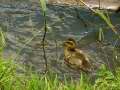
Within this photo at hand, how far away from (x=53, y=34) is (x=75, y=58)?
1261 millimetres

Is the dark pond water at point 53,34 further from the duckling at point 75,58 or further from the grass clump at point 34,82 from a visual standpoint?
the grass clump at point 34,82

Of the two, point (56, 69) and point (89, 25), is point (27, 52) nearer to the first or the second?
point (56, 69)

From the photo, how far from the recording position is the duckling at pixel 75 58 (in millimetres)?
7422

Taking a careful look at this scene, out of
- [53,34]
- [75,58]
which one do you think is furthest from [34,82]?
[53,34]

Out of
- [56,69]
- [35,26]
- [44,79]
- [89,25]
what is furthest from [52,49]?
[44,79]

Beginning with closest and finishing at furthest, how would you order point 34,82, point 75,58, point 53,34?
point 34,82, point 75,58, point 53,34

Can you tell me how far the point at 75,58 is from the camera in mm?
7938

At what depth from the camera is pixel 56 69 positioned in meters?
7.14

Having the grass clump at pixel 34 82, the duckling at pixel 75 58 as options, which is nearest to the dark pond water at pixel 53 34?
the duckling at pixel 75 58

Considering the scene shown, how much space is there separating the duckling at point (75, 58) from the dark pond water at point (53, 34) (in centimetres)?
13

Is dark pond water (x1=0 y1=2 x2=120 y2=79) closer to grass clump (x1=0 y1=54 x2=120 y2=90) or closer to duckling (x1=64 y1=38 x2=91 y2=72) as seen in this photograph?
duckling (x1=64 y1=38 x2=91 y2=72)

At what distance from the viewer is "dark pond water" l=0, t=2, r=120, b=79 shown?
753cm

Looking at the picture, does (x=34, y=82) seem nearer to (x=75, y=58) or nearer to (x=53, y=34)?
(x=75, y=58)

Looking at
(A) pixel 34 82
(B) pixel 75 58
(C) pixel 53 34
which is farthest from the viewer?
(C) pixel 53 34
